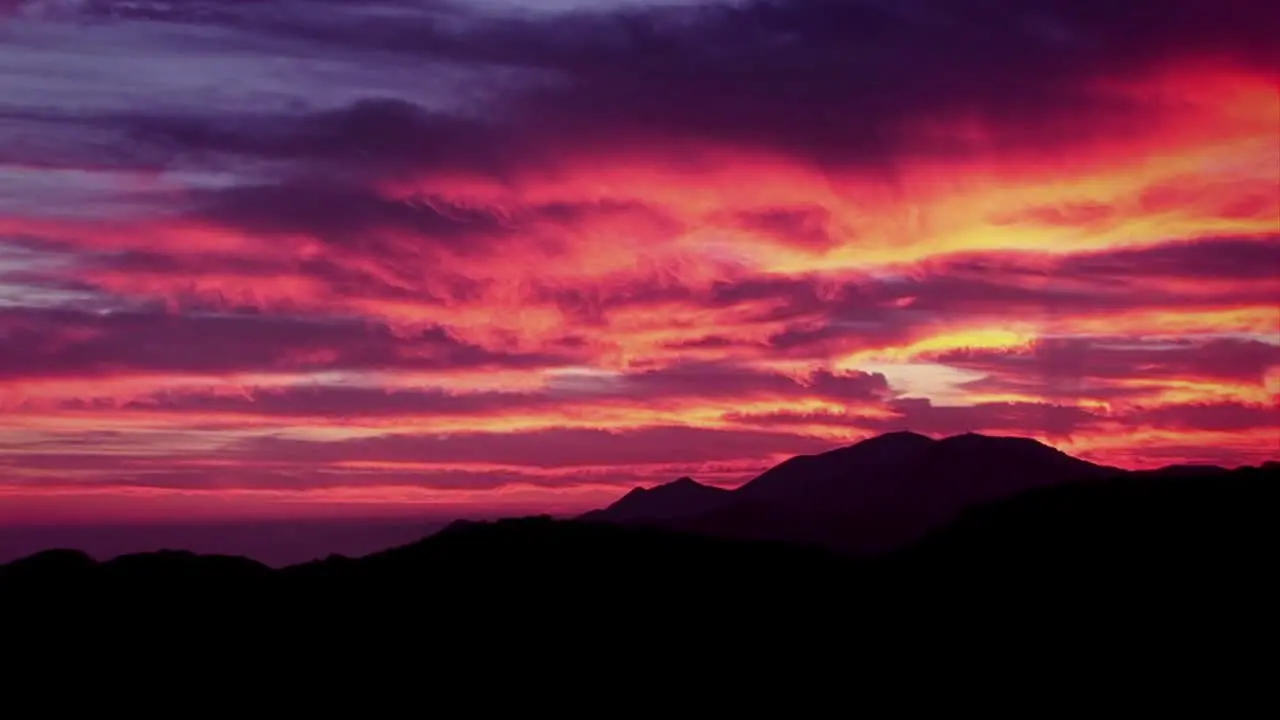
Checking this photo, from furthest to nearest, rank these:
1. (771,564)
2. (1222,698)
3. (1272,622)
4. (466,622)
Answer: (771,564)
(466,622)
(1272,622)
(1222,698)

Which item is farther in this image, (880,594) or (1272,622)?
(880,594)

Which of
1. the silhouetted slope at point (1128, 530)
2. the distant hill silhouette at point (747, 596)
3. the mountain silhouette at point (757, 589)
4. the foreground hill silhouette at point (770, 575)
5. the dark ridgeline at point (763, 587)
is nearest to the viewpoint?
the distant hill silhouette at point (747, 596)

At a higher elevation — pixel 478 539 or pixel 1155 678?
pixel 478 539

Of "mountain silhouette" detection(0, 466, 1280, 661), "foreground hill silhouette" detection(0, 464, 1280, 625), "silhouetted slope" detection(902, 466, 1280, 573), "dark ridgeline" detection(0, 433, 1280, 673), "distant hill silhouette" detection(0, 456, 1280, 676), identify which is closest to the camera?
"distant hill silhouette" detection(0, 456, 1280, 676)

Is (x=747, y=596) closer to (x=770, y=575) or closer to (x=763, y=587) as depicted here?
(x=763, y=587)

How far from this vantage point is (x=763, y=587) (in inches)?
4151

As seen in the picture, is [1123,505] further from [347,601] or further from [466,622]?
[347,601]

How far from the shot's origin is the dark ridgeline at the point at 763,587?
93.3m

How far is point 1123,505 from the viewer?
4363 inches

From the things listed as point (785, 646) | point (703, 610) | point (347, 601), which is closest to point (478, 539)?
point (347, 601)

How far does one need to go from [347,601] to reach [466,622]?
376 inches

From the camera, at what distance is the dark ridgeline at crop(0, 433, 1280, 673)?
9331 centimetres

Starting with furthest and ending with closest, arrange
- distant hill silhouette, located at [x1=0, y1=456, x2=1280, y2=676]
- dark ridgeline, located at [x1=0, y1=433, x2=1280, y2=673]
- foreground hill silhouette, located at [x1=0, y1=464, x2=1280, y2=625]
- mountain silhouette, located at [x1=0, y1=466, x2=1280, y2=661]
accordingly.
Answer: foreground hill silhouette, located at [x1=0, y1=464, x2=1280, y2=625] < dark ridgeline, located at [x1=0, y1=433, x2=1280, y2=673] < mountain silhouette, located at [x1=0, y1=466, x2=1280, y2=661] < distant hill silhouette, located at [x1=0, y1=456, x2=1280, y2=676]

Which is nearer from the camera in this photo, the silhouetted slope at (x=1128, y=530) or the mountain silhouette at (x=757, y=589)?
the mountain silhouette at (x=757, y=589)
